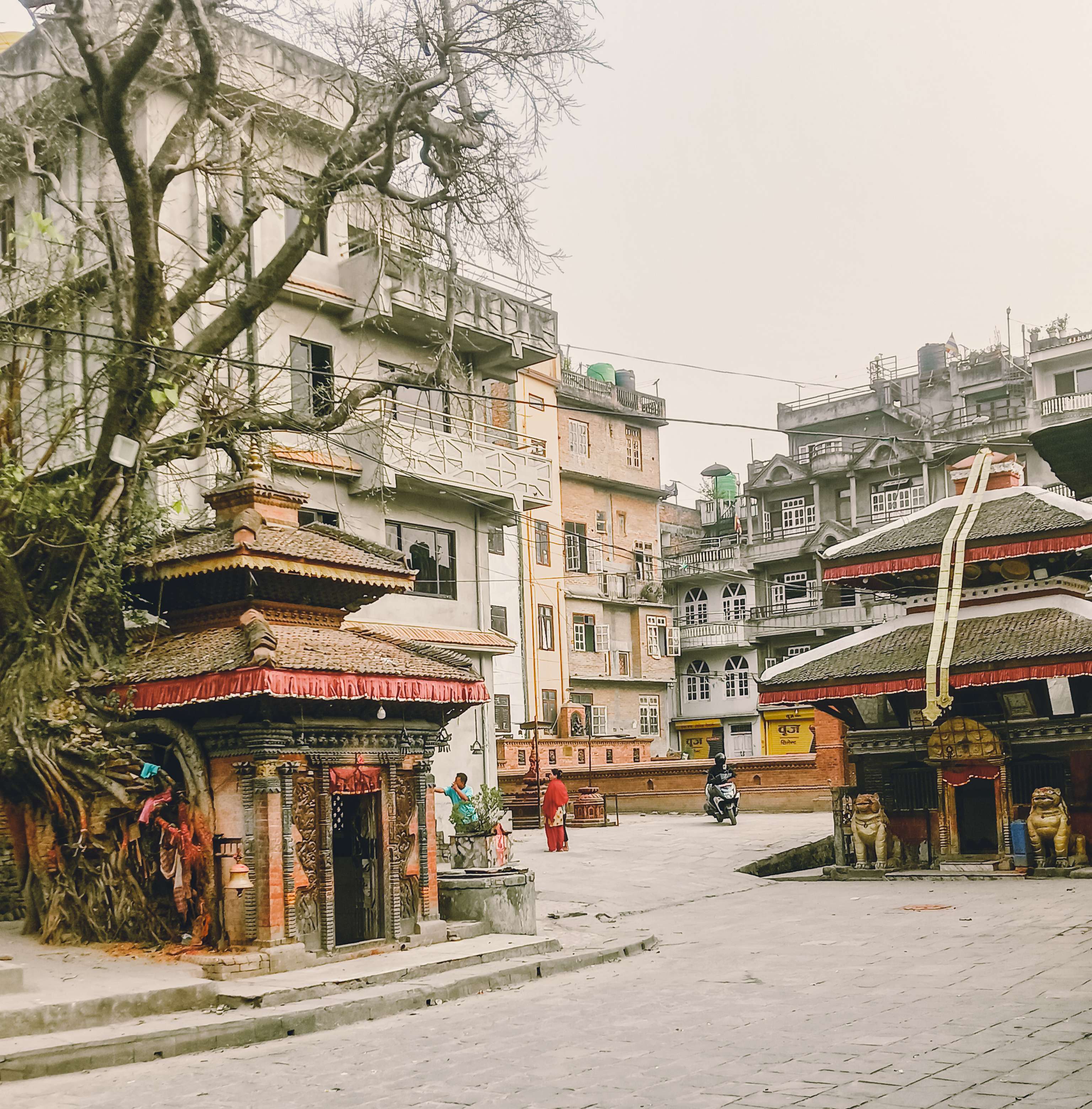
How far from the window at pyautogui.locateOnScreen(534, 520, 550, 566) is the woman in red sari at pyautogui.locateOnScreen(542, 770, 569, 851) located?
24553 mm

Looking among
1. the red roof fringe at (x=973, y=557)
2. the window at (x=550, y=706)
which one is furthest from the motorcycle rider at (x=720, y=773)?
the window at (x=550, y=706)

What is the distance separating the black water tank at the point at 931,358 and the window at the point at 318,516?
3979 cm

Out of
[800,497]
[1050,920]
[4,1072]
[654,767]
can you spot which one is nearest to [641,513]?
[800,497]

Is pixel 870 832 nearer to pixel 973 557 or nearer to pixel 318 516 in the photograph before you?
pixel 973 557

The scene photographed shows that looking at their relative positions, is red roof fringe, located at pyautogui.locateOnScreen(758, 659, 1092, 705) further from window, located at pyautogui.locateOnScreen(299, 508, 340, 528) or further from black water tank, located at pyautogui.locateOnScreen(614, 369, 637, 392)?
black water tank, located at pyautogui.locateOnScreen(614, 369, 637, 392)

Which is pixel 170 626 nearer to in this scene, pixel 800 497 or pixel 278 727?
pixel 278 727

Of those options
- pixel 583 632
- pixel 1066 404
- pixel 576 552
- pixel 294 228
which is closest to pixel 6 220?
pixel 294 228

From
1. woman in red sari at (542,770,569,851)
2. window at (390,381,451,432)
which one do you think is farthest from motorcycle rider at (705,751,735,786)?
window at (390,381,451,432)

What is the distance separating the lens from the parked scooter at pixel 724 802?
30734 mm

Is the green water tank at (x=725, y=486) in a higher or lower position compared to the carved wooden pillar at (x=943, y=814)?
higher

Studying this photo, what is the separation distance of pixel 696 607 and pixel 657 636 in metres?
6.16

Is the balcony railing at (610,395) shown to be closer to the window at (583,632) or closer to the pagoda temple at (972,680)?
the window at (583,632)

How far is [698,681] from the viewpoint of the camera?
62.6 meters

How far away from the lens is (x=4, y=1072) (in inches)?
382
